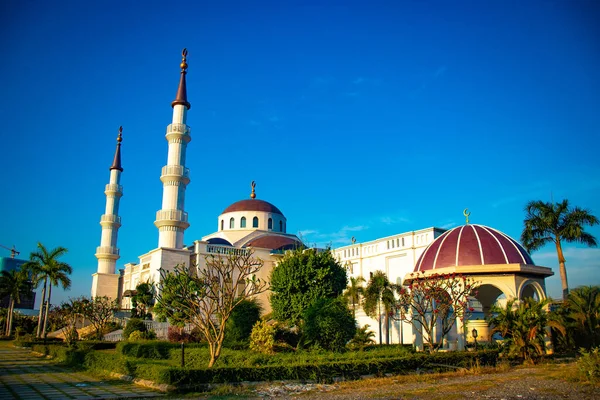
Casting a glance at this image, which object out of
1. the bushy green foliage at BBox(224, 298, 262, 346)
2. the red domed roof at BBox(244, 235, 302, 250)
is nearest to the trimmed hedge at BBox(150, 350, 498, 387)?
the bushy green foliage at BBox(224, 298, 262, 346)

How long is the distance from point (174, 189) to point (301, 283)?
61.3 ft

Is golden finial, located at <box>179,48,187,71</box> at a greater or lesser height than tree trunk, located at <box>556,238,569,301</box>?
greater

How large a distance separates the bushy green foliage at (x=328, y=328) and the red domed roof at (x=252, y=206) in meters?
35.5

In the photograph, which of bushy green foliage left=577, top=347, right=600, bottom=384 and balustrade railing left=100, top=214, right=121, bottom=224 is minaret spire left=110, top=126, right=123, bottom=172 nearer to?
balustrade railing left=100, top=214, right=121, bottom=224

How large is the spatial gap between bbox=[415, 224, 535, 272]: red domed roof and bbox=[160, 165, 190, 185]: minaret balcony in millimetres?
23836

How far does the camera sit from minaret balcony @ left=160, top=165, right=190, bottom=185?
42438mm

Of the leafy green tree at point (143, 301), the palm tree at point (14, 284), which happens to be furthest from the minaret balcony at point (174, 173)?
the palm tree at point (14, 284)

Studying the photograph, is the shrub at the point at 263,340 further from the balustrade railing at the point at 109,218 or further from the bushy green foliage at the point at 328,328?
the balustrade railing at the point at 109,218

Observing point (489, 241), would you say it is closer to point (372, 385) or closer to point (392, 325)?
point (372, 385)

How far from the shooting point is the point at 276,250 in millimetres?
51188

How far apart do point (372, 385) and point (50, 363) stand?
1578 centimetres

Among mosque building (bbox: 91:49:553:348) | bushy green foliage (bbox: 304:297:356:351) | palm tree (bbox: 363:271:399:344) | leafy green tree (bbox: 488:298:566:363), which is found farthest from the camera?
palm tree (bbox: 363:271:399:344)

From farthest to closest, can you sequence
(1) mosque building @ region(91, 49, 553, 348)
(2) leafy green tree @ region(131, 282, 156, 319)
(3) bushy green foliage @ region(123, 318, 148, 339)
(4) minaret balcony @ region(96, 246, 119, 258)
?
(4) minaret balcony @ region(96, 246, 119, 258)
(2) leafy green tree @ region(131, 282, 156, 319)
(3) bushy green foliage @ region(123, 318, 148, 339)
(1) mosque building @ region(91, 49, 553, 348)

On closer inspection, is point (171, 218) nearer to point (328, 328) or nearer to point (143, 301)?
point (143, 301)
